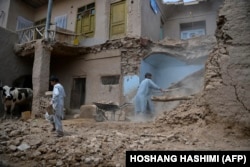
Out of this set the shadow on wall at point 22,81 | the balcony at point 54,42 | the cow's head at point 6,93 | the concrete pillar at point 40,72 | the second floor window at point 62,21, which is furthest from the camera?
the second floor window at point 62,21

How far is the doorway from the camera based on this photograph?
11.6 metres

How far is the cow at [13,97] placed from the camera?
29.7 feet

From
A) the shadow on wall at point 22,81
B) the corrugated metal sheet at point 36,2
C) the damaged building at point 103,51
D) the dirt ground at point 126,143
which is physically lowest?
the dirt ground at point 126,143

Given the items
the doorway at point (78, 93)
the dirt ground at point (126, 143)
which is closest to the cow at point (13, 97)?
the doorway at point (78, 93)

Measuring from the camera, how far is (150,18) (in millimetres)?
11547

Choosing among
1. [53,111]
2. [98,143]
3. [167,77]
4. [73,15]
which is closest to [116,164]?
[98,143]

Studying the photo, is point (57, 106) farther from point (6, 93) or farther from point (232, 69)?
point (6, 93)

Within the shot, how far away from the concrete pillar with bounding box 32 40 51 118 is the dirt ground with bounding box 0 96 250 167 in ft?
16.3

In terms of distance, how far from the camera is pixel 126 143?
372cm

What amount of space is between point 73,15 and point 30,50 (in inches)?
145

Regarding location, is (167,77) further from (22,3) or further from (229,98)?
(22,3)

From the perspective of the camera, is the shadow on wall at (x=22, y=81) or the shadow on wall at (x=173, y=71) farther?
the shadow on wall at (x=22, y=81)

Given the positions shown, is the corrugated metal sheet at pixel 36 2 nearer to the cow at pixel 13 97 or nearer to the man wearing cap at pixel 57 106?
the cow at pixel 13 97

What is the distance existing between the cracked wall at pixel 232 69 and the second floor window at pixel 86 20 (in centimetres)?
→ 906
